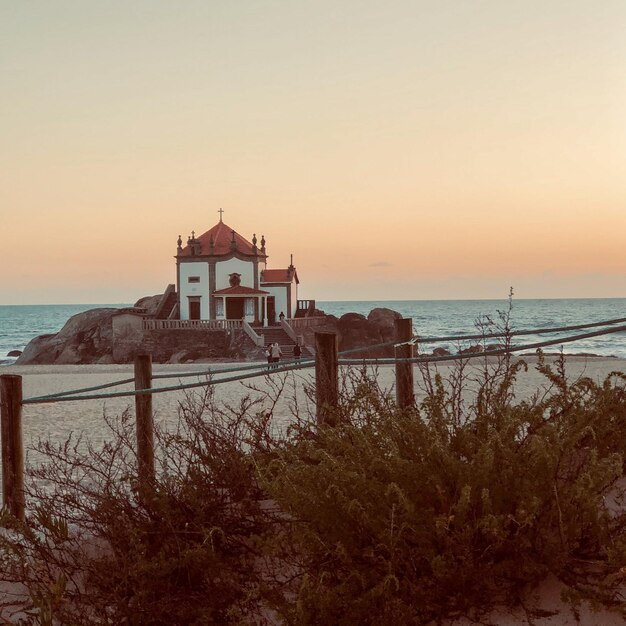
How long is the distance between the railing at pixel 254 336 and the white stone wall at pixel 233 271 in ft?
16.0

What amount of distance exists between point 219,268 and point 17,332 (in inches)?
2062

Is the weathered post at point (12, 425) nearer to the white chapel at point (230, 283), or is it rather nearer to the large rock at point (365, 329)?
the white chapel at point (230, 283)

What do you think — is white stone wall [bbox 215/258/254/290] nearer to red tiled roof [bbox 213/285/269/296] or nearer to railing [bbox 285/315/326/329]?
red tiled roof [bbox 213/285/269/296]

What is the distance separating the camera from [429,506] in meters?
3.11

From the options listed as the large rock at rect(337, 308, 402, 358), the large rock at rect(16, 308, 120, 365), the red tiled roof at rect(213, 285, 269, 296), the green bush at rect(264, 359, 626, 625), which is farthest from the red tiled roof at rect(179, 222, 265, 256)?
the green bush at rect(264, 359, 626, 625)

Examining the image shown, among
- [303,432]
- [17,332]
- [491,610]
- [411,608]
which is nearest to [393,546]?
[411,608]

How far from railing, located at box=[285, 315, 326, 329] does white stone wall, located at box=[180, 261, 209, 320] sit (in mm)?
4789

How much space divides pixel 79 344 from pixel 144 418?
135 feet

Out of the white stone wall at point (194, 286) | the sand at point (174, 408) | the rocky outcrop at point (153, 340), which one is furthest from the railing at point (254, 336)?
the sand at point (174, 408)

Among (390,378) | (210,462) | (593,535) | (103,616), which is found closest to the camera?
(593,535)

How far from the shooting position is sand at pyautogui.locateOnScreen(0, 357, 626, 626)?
2.91m

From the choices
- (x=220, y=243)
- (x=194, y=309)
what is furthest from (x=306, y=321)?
(x=220, y=243)

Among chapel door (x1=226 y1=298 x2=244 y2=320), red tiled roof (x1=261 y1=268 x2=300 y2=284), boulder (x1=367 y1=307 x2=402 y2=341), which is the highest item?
red tiled roof (x1=261 y1=268 x2=300 y2=284)

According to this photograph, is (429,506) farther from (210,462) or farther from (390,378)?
(390,378)
